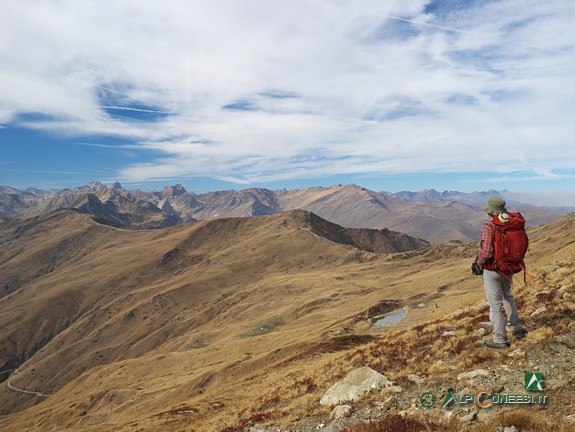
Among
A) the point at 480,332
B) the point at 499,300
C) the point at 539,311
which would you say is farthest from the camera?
the point at 480,332

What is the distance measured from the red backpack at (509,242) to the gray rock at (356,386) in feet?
18.8

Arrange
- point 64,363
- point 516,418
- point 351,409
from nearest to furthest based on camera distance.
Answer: point 516,418, point 351,409, point 64,363

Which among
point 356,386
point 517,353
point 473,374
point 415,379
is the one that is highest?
point 517,353

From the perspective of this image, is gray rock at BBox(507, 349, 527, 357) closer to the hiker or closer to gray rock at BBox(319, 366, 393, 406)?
the hiker

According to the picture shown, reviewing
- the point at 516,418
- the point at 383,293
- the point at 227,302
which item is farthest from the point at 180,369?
the point at 516,418

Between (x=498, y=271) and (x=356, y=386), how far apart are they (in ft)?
21.7

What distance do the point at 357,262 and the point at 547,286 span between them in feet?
577

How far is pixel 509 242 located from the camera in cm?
1089

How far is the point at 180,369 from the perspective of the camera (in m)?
89.9

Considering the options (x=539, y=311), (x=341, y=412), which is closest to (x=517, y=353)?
(x=539, y=311)

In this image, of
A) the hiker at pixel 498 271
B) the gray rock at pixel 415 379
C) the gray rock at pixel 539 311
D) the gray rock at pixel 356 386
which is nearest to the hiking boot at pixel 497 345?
the hiker at pixel 498 271

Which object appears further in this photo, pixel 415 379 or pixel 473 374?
pixel 415 379

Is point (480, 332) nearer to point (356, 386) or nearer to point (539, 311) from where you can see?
point (539, 311)

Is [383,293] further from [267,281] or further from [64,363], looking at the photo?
[64,363]
